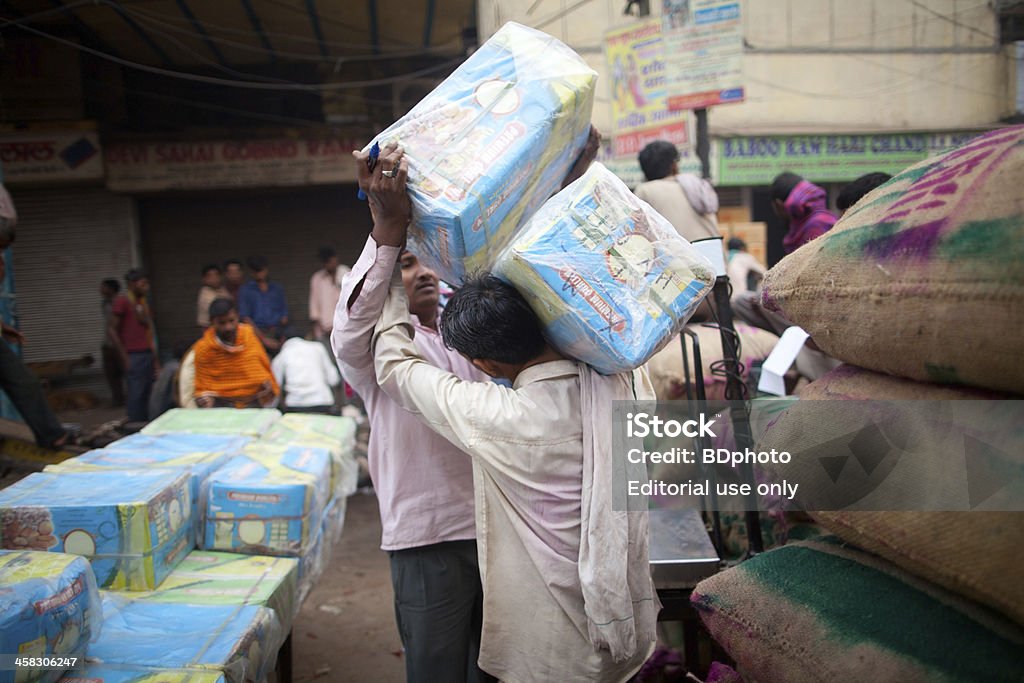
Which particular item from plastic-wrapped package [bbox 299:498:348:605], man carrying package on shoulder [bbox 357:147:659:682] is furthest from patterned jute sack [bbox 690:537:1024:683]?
plastic-wrapped package [bbox 299:498:348:605]

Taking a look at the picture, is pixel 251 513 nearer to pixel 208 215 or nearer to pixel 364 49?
pixel 364 49

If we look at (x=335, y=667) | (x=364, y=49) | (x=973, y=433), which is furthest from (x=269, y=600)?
(x=364, y=49)

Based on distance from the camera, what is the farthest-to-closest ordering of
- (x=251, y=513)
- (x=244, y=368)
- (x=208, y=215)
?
(x=208, y=215) < (x=244, y=368) < (x=251, y=513)

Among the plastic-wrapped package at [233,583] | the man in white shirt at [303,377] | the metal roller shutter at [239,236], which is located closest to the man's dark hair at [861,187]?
the plastic-wrapped package at [233,583]

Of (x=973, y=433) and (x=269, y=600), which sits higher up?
(x=973, y=433)

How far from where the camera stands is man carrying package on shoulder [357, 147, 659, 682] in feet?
5.06

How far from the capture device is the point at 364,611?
4000mm

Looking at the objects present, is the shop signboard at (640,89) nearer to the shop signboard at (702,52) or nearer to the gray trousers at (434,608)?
the shop signboard at (702,52)

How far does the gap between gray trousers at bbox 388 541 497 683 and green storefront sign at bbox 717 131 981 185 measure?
9.85 m

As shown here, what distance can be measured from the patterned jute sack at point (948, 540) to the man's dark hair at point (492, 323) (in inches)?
27.5

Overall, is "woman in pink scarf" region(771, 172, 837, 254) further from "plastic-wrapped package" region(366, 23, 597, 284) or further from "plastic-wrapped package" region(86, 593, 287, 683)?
"plastic-wrapped package" region(86, 593, 287, 683)

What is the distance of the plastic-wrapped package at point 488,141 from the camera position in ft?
5.20

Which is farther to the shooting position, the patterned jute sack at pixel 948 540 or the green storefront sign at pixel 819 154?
the green storefront sign at pixel 819 154

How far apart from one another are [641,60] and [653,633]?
201 inches
